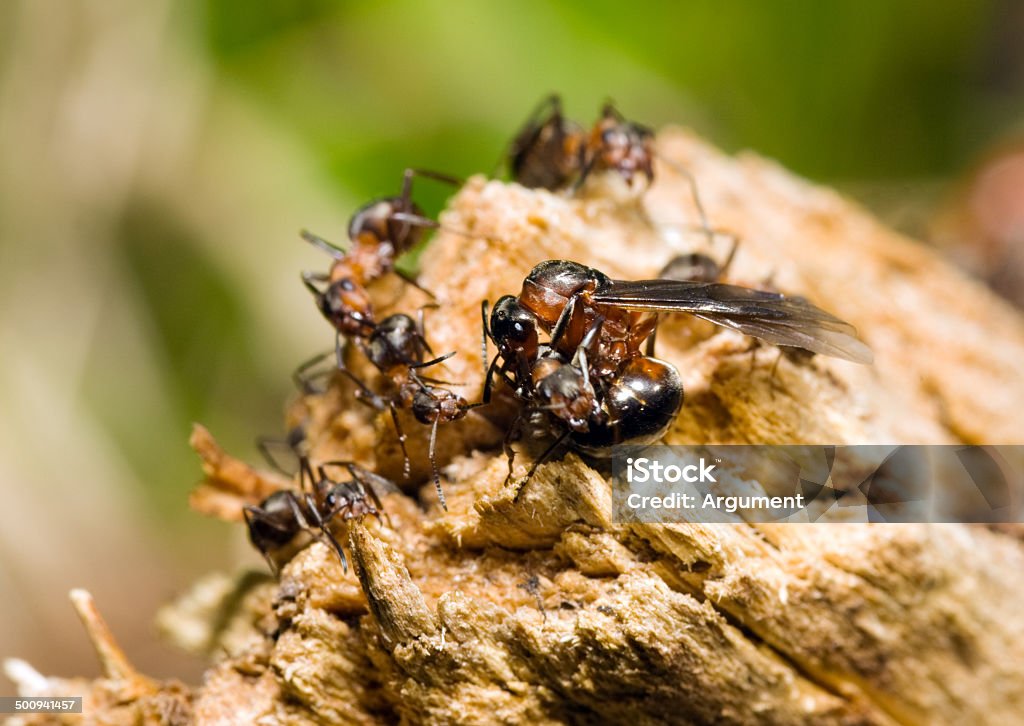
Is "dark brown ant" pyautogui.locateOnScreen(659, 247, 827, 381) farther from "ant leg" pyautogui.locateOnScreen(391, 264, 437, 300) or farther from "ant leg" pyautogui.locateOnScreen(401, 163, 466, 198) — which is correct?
"ant leg" pyautogui.locateOnScreen(401, 163, 466, 198)

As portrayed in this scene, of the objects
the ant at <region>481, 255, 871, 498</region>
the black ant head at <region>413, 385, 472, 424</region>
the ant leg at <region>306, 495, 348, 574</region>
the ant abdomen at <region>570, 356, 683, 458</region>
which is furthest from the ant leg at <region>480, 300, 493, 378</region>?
the ant leg at <region>306, 495, 348, 574</region>

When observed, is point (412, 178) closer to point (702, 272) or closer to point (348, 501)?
point (702, 272)

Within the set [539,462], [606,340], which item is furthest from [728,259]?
[539,462]

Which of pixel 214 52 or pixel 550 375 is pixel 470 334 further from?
pixel 214 52

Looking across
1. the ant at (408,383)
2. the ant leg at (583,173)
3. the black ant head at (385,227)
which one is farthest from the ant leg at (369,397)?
the ant leg at (583,173)

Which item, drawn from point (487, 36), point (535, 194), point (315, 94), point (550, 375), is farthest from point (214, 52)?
point (550, 375)
